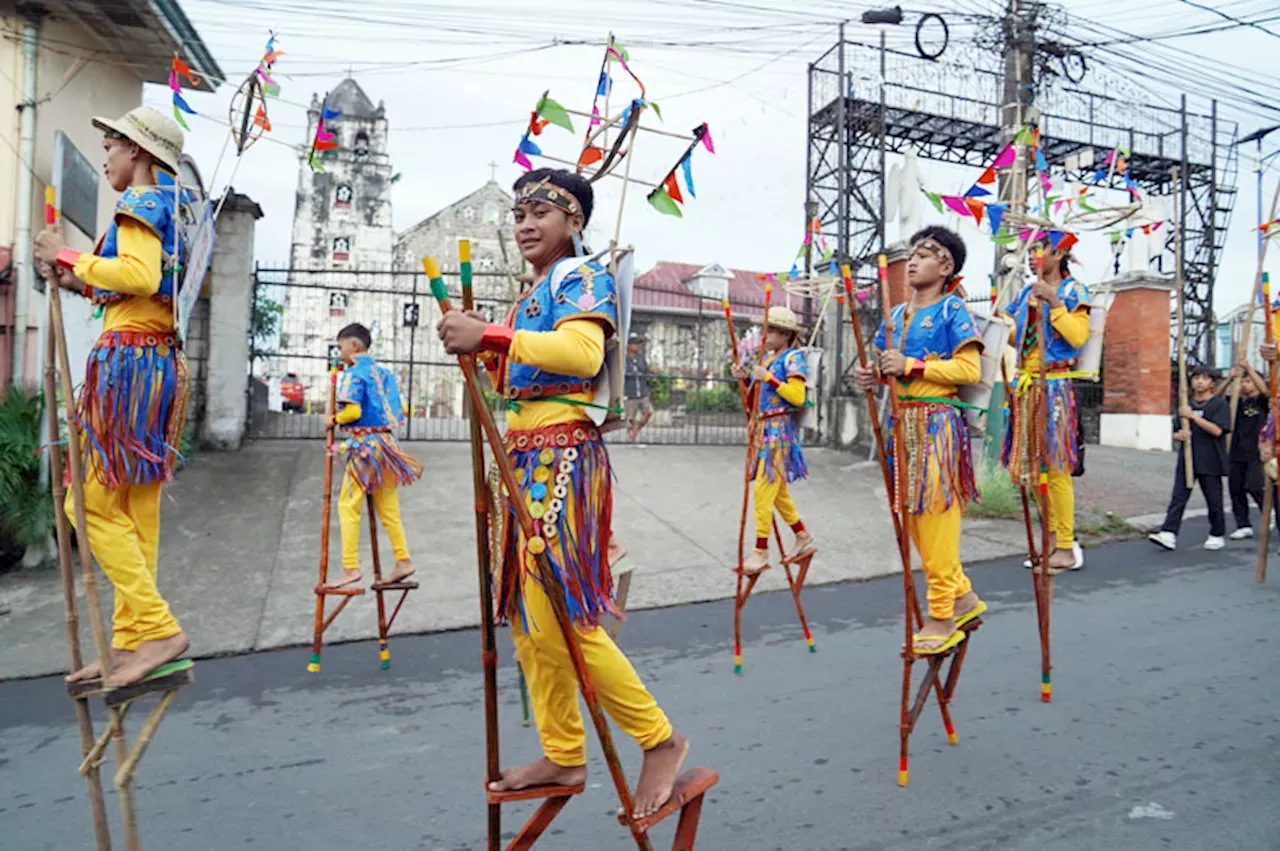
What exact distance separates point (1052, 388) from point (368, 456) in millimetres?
4255

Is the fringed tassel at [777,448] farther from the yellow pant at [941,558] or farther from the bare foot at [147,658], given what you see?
the bare foot at [147,658]

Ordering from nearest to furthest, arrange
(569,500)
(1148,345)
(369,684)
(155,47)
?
(569,500) < (369,684) < (155,47) < (1148,345)

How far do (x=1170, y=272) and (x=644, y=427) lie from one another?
10404 millimetres

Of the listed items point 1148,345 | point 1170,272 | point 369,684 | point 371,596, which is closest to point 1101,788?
point 369,684

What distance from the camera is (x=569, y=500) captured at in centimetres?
249

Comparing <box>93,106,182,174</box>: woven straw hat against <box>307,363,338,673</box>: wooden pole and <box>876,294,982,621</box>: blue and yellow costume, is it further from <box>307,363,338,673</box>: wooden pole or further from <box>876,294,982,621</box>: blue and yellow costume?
<box>876,294,982,621</box>: blue and yellow costume

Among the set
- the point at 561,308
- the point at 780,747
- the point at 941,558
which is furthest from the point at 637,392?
the point at 561,308

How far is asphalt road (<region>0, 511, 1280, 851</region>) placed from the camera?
2967mm

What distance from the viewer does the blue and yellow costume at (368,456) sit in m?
5.57

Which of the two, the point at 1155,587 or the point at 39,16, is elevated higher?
the point at 39,16

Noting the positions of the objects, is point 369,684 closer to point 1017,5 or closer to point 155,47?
point 155,47

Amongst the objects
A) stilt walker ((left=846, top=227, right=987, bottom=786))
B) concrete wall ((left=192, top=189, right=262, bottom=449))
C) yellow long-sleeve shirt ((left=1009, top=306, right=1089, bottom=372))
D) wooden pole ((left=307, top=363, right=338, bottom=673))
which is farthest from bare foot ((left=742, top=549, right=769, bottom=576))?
concrete wall ((left=192, top=189, right=262, bottom=449))

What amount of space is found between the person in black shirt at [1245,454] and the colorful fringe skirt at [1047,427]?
3340 mm

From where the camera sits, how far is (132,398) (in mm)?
3164
